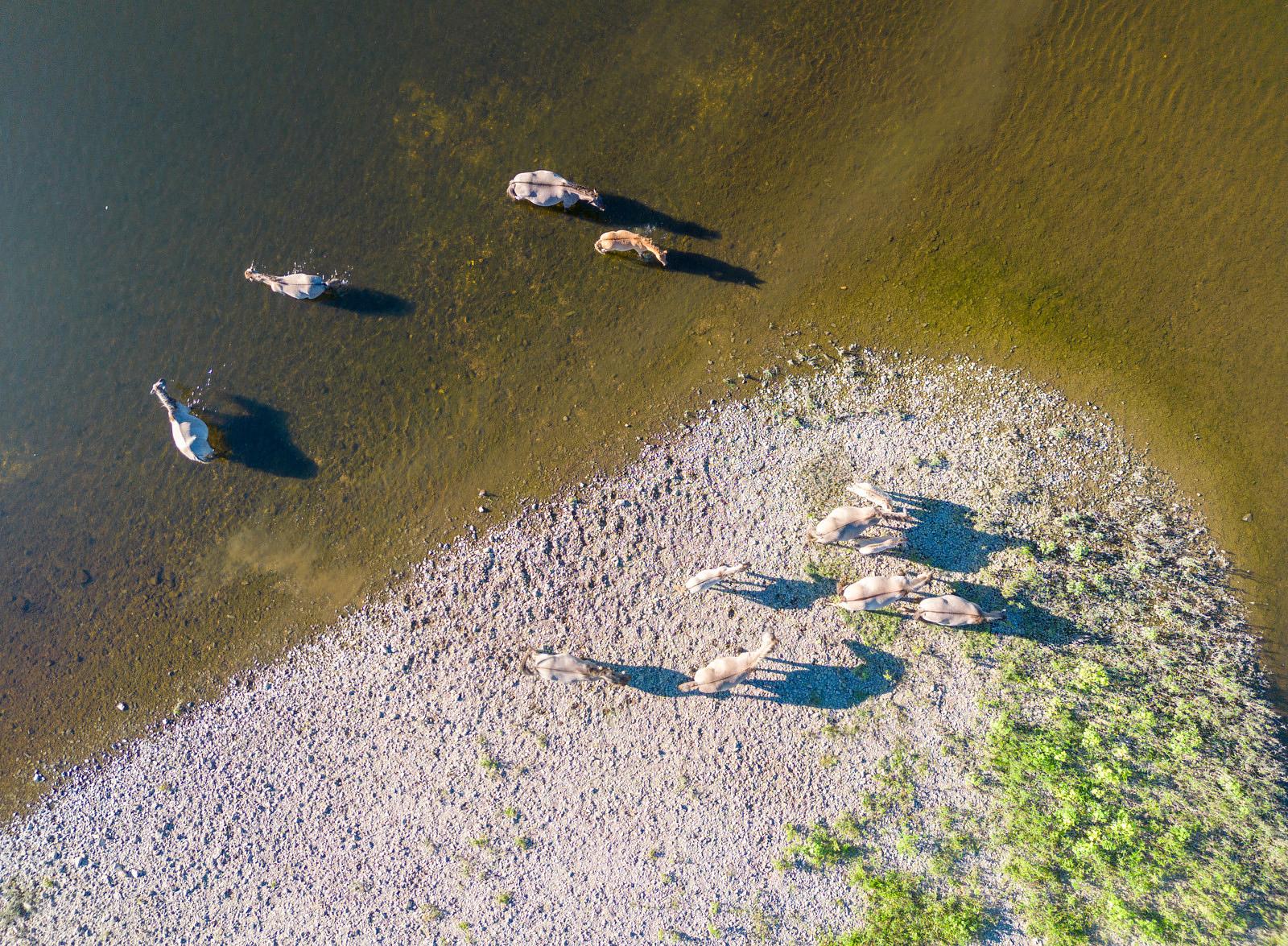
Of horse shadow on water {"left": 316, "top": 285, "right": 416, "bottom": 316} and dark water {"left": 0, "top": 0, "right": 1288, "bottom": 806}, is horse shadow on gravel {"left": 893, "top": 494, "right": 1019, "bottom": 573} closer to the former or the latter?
dark water {"left": 0, "top": 0, "right": 1288, "bottom": 806}

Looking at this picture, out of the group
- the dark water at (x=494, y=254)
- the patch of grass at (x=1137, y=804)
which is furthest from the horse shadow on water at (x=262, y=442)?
the patch of grass at (x=1137, y=804)

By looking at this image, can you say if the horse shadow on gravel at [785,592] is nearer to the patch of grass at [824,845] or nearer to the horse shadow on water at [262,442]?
the patch of grass at [824,845]

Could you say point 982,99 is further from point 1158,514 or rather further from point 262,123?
point 262,123

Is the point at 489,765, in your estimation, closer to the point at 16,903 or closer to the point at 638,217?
the point at 16,903

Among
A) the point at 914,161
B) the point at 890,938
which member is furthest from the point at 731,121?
the point at 890,938

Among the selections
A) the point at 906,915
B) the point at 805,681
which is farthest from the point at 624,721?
the point at 906,915

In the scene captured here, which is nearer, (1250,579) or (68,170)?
(1250,579)
